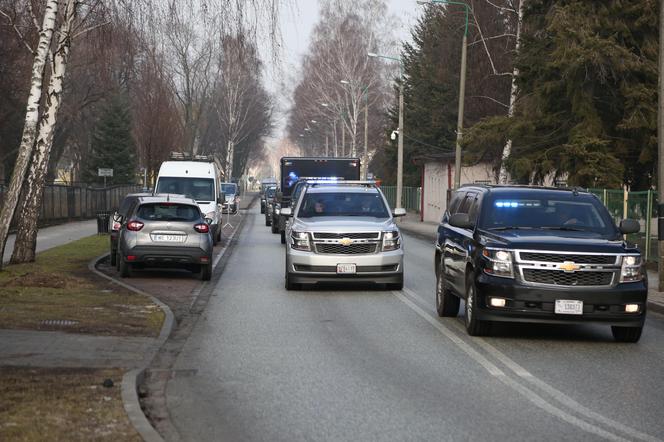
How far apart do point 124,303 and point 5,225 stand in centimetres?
541

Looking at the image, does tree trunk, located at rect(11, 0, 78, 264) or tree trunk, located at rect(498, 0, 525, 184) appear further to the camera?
tree trunk, located at rect(498, 0, 525, 184)

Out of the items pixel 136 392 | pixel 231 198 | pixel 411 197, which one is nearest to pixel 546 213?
pixel 136 392

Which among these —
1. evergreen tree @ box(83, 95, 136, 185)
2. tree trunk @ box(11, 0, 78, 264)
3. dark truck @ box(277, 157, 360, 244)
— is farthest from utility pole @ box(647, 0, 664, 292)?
evergreen tree @ box(83, 95, 136, 185)

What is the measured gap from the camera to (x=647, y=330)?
45.8 feet

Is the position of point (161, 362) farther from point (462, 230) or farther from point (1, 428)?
point (462, 230)

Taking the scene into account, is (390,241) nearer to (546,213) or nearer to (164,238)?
(164,238)

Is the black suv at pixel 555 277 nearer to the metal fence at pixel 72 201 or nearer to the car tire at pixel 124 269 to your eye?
the car tire at pixel 124 269

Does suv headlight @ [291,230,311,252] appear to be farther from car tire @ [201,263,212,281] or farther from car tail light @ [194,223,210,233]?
car tire @ [201,263,212,281]

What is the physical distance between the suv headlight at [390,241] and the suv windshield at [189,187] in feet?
48.1

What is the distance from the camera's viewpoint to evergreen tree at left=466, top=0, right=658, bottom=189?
92.7 ft

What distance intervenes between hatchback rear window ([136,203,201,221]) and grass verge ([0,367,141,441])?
10.7 m

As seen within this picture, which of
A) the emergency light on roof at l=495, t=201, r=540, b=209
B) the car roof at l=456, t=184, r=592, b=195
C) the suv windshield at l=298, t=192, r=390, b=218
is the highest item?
the car roof at l=456, t=184, r=592, b=195

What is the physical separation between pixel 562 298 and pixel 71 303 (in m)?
7.00

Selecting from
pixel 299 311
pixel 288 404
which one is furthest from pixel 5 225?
pixel 288 404
